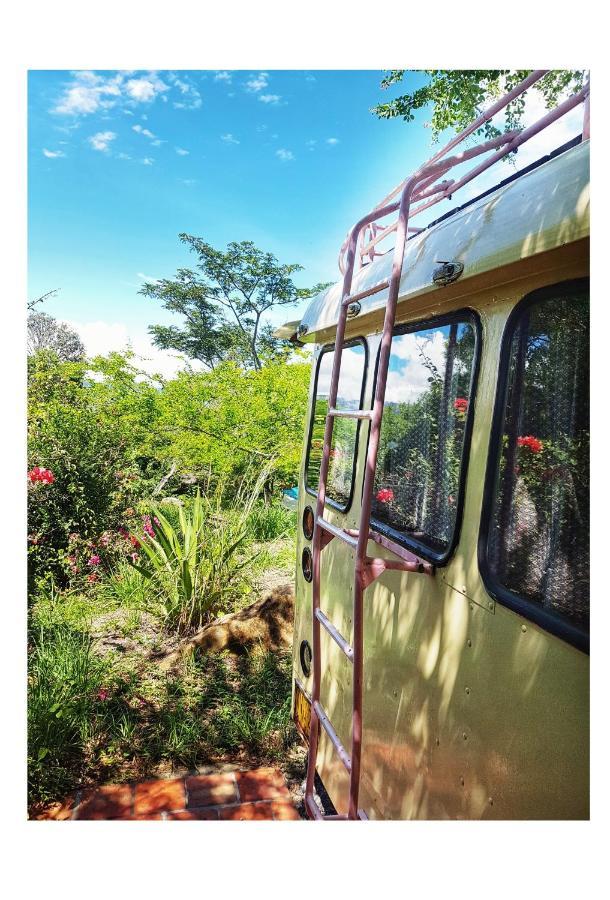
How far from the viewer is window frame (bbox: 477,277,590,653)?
3.93 feet

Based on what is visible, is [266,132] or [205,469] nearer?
[205,469]

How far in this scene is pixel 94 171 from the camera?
15898 mm

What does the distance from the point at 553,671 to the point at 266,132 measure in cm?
1131

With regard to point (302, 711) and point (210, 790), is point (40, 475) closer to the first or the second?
point (210, 790)

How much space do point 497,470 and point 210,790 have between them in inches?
94.1

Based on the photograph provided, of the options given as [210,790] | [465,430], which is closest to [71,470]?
[210,790]

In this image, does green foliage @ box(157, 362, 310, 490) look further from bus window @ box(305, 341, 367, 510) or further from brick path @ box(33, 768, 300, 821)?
brick path @ box(33, 768, 300, 821)

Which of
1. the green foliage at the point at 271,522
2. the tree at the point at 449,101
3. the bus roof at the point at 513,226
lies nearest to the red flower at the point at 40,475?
the green foliage at the point at 271,522

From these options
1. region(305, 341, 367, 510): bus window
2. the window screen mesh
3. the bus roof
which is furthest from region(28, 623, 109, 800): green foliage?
the bus roof

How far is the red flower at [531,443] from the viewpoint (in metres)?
1.29

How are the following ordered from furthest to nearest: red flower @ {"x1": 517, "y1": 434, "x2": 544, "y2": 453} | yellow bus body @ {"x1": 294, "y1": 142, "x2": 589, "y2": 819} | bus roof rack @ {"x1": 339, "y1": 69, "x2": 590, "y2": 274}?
bus roof rack @ {"x1": 339, "y1": 69, "x2": 590, "y2": 274} → red flower @ {"x1": 517, "y1": 434, "x2": 544, "y2": 453} → yellow bus body @ {"x1": 294, "y1": 142, "x2": 589, "y2": 819}

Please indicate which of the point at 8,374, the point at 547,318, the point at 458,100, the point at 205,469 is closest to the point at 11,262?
the point at 8,374

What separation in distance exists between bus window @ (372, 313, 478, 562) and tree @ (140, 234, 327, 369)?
17895 millimetres
